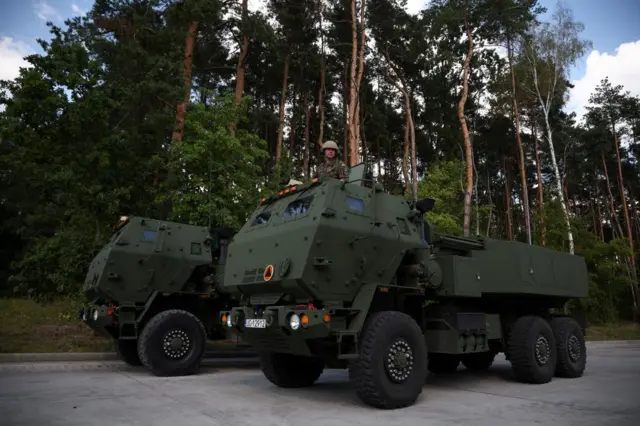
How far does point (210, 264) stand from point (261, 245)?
13.9 ft

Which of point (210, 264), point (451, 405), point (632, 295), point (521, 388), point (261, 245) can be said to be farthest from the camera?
Answer: point (632, 295)

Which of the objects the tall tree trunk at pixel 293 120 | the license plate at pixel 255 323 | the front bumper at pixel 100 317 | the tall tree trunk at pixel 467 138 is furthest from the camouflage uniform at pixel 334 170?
the tall tree trunk at pixel 293 120

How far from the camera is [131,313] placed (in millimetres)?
10320

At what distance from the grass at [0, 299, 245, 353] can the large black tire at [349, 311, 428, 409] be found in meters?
6.59

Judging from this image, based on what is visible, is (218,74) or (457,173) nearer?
(218,74)

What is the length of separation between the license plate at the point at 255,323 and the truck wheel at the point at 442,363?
4566mm

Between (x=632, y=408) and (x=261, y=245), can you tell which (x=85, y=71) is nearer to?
(x=261, y=245)

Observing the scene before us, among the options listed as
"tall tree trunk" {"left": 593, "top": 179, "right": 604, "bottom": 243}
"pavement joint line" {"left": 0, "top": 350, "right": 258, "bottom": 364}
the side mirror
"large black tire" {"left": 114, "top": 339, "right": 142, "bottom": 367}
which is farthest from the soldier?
"tall tree trunk" {"left": 593, "top": 179, "right": 604, "bottom": 243}

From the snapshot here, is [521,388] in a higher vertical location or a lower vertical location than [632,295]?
lower

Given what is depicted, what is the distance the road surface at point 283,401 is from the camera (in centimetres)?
570

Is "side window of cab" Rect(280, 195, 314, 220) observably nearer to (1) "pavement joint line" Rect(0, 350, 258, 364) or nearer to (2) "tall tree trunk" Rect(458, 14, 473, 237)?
(1) "pavement joint line" Rect(0, 350, 258, 364)

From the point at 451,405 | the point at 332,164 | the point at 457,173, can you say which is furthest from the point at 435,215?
the point at 451,405

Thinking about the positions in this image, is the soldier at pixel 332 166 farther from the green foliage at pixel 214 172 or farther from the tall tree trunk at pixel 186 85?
the tall tree trunk at pixel 186 85

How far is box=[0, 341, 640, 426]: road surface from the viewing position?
5.70 metres
